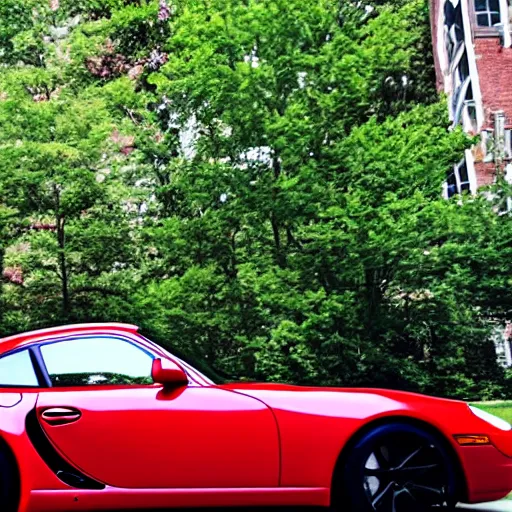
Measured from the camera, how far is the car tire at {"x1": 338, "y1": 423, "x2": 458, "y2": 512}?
426cm

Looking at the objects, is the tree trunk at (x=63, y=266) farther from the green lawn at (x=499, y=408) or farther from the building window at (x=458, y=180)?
the green lawn at (x=499, y=408)

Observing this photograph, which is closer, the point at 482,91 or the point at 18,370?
the point at 18,370

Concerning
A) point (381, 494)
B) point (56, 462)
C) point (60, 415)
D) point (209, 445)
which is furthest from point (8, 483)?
point (381, 494)

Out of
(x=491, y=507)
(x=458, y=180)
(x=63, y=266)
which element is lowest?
(x=491, y=507)

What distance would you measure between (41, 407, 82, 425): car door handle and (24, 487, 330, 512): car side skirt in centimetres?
32

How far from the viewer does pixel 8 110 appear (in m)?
18.0

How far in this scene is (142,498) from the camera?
4.23m

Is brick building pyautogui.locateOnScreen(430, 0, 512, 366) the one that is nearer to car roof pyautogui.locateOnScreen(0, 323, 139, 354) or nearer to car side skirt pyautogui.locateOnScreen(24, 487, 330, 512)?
car roof pyautogui.locateOnScreen(0, 323, 139, 354)

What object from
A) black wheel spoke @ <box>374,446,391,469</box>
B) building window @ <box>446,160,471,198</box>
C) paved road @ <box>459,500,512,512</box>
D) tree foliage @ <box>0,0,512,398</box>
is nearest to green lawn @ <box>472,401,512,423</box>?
tree foliage @ <box>0,0,512,398</box>

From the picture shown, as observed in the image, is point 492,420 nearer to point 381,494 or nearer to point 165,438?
point 381,494

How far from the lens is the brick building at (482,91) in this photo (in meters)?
18.2

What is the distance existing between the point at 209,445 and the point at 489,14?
16536 mm

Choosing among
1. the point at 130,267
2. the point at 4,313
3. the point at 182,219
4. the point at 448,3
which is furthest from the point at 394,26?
the point at 4,313

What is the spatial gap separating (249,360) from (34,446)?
1380 cm
